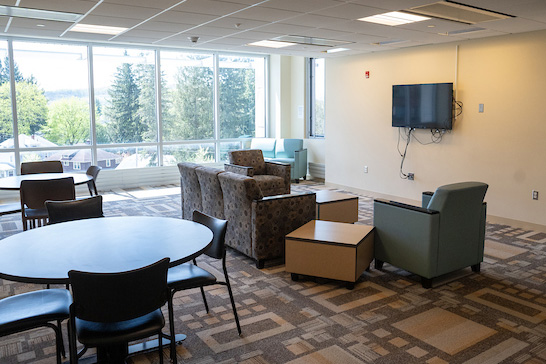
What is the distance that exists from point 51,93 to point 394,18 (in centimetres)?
641

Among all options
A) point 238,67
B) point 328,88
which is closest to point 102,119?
point 238,67

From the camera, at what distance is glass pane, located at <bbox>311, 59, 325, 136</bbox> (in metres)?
10.5

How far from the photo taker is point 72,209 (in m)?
3.88

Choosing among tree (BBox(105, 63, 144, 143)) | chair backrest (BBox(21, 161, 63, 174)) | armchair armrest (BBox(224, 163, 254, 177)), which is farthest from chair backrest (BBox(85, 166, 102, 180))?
tree (BBox(105, 63, 144, 143))

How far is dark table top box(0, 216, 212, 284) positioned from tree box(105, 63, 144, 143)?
659 cm

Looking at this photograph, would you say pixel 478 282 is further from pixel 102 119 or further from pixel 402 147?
pixel 102 119

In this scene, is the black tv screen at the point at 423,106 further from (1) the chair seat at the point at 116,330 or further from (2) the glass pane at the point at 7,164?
(2) the glass pane at the point at 7,164

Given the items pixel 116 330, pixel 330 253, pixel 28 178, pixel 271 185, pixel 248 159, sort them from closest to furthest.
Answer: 1. pixel 116 330
2. pixel 330 253
3. pixel 28 178
4. pixel 271 185
5. pixel 248 159

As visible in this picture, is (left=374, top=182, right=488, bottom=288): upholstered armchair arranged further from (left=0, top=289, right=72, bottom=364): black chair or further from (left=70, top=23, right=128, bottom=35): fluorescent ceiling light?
(left=70, top=23, right=128, bottom=35): fluorescent ceiling light

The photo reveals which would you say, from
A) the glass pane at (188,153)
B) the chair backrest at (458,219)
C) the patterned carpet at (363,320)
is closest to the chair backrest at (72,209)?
the patterned carpet at (363,320)

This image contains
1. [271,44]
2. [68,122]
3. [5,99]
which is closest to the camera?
[271,44]

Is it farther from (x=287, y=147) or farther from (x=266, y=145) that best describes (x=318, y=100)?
(x=266, y=145)

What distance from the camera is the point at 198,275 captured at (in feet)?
10.4

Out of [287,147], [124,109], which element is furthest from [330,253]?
[124,109]
